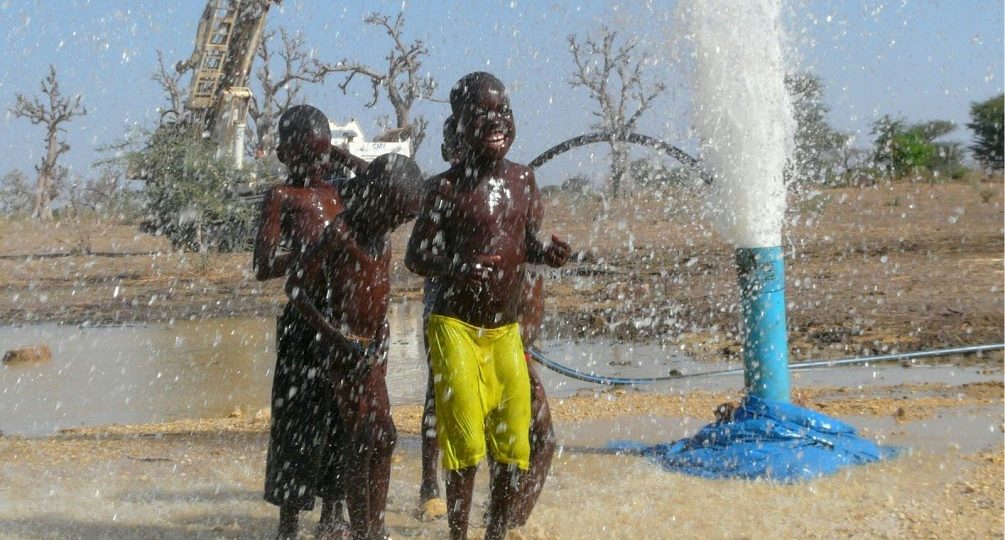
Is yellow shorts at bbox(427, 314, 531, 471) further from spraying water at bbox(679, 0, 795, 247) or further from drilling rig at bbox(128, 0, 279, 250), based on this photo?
drilling rig at bbox(128, 0, 279, 250)

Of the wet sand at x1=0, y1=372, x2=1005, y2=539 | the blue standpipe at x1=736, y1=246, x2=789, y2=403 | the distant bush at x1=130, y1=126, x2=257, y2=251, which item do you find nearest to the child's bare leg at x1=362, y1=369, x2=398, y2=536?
the wet sand at x1=0, y1=372, x2=1005, y2=539

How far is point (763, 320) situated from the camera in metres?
5.23

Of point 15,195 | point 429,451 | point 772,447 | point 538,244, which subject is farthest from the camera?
point 15,195

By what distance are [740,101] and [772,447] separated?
1.70m

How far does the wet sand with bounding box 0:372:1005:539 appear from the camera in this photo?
13.9ft

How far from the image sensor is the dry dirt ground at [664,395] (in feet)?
14.4

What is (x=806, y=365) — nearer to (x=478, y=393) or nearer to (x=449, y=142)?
(x=449, y=142)

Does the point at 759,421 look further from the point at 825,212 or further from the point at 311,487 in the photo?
the point at 825,212

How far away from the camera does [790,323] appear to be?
409 inches

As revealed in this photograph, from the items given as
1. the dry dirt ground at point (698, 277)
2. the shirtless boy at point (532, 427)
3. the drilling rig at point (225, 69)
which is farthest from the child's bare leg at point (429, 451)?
the drilling rig at point (225, 69)

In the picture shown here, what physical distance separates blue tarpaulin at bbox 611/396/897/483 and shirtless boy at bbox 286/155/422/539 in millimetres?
1809

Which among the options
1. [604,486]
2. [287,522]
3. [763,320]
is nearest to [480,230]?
[287,522]

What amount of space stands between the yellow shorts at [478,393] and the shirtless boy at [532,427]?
165mm

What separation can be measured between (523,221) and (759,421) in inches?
76.0
